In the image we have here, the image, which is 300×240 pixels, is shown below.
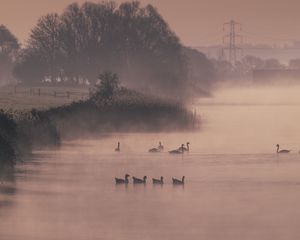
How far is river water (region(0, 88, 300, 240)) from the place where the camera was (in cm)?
5472

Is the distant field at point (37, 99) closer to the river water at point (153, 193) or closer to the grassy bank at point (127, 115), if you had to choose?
the grassy bank at point (127, 115)

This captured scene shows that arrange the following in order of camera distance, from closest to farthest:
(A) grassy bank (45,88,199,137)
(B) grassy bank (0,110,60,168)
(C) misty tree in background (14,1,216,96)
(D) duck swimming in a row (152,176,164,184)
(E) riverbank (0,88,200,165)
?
1. (B) grassy bank (0,110,60,168)
2. (D) duck swimming in a row (152,176,164,184)
3. (E) riverbank (0,88,200,165)
4. (A) grassy bank (45,88,199,137)
5. (C) misty tree in background (14,1,216,96)

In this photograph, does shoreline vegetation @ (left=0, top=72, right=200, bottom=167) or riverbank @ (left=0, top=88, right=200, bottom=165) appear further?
riverbank @ (left=0, top=88, right=200, bottom=165)

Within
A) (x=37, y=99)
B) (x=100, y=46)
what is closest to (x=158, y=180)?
(x=37, y=99)

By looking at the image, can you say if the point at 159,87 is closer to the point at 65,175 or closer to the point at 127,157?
the point at 127,157

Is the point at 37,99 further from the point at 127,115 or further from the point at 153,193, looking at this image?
the point at 153,193

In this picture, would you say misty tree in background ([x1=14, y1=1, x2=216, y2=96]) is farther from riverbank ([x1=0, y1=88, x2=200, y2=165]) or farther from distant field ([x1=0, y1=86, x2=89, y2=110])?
riverbank ([x1=0, y1=88, x2=200, y2=165])

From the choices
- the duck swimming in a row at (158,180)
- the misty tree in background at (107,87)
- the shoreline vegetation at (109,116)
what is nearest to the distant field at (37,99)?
the misty tree in background at (107,87)

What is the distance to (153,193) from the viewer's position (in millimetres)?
65188

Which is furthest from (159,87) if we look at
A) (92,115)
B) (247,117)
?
(92,115)

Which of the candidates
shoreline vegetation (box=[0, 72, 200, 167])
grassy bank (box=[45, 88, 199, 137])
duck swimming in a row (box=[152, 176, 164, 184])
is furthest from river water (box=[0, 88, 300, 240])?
grassy bank (box=[45, 88, 199, 137])

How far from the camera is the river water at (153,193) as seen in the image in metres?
54.7

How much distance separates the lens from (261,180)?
232 ft

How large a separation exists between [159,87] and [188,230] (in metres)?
110
